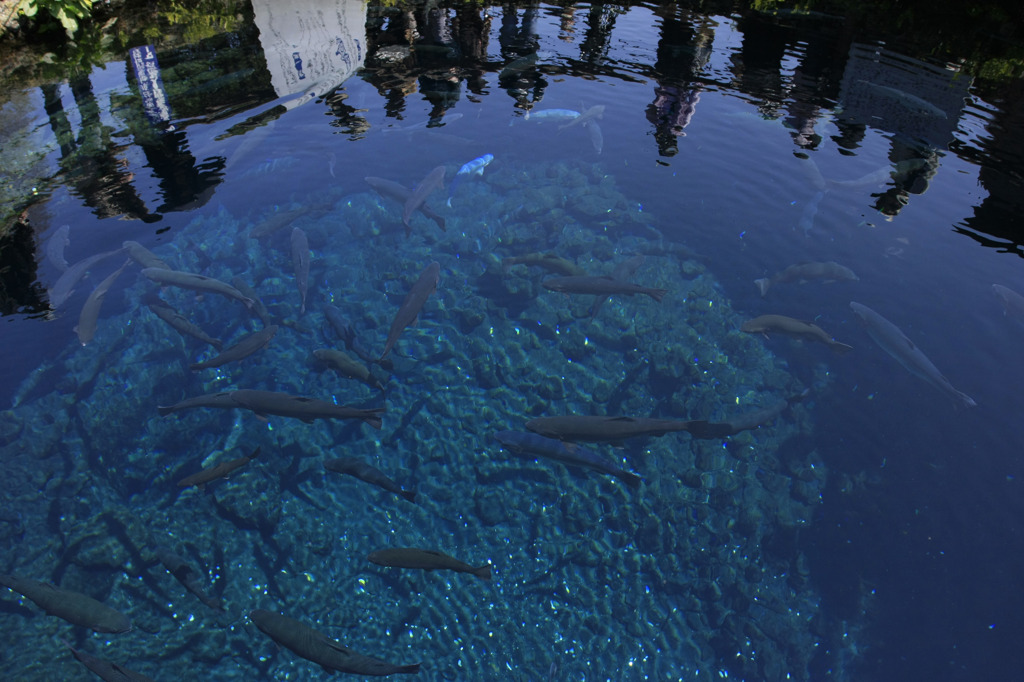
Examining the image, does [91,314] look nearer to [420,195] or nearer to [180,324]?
[180,324]

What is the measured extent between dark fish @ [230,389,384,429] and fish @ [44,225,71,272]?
4215mm

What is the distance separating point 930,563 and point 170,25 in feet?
76.2

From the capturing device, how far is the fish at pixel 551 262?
26.9 ft

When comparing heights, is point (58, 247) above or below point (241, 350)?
above

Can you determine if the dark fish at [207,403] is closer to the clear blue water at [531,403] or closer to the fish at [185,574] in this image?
the clear blue water at [531,403]

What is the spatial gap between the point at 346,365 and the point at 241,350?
1.36 metres

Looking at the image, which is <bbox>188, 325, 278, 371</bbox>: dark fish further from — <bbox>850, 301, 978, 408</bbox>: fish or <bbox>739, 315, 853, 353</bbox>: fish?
<bbox>850, 301, 978, 408</bbox>: fish

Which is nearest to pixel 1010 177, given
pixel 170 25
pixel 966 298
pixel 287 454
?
pixel 966 298

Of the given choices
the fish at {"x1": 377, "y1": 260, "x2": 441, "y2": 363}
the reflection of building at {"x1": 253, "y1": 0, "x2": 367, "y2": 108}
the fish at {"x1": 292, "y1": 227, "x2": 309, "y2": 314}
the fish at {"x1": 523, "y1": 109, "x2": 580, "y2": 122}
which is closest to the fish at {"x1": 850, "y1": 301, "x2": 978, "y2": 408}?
the fish at {"x1": 377, "y1": 260, "x2": 441, "y2": 363}

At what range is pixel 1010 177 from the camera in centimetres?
1059

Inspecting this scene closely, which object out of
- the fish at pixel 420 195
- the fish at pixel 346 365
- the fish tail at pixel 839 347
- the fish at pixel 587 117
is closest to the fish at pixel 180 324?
the fish at pixel 346 365

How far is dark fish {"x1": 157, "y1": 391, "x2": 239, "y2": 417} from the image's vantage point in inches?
244

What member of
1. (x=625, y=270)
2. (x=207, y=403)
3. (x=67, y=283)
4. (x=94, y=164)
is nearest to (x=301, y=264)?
(x=207, y=403)

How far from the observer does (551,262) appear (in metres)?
8.31
